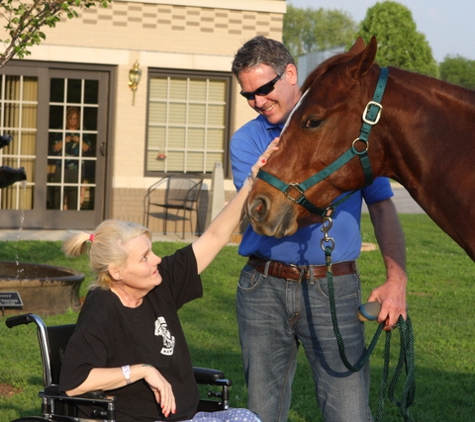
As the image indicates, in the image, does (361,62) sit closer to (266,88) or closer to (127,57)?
(266,88)

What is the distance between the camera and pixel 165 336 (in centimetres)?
341

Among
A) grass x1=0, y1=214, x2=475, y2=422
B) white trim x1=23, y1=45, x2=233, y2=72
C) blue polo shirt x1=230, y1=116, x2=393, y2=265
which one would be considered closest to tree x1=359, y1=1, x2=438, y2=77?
white trim x1=23, y1=45, x2=233, y2=72

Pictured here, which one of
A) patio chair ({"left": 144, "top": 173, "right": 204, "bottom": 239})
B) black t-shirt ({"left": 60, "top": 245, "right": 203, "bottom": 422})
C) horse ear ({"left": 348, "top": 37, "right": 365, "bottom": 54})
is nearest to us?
horse ear ({"left": 348, "top": 37, "right": 365, "bottom": 54})

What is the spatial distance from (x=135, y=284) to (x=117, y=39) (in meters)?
10.3

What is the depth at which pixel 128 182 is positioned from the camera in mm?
13312

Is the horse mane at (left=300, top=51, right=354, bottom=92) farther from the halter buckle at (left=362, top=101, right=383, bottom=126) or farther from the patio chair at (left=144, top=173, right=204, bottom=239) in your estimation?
the patio chair at (left=144, top=173, right=204, bottom=239)

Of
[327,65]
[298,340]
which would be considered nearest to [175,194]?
[298,340]

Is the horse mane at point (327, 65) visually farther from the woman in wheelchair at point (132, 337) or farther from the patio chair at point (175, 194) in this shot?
the patio chair at point (175, 194)

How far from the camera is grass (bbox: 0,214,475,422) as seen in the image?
5328 millimetres

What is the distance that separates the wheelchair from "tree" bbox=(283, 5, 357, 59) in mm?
72219

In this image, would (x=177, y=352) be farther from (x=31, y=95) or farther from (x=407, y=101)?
(x=31, y=95)

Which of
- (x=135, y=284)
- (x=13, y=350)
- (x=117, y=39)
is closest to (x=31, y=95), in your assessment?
(x=117, y=39)

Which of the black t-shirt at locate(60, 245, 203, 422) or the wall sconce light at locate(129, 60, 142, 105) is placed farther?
the wall sconce light at locate(129, 60, 142, 105)

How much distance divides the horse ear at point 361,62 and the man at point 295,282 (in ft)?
1.52
